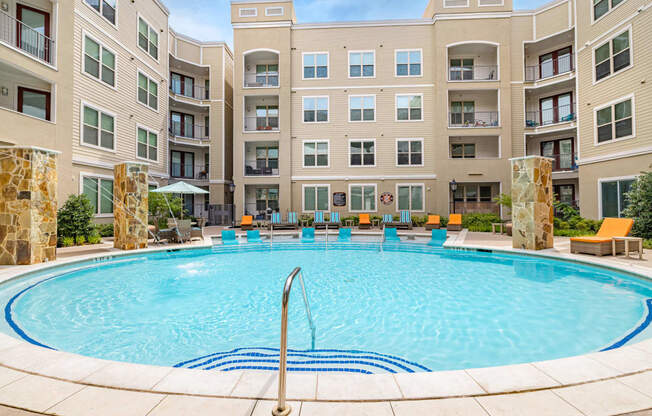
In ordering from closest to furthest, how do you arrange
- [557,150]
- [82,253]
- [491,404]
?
1. [491,404]
2. [82,253]
3. [557,150]

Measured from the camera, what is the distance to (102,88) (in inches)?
549

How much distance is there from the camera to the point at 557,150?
65.4ft

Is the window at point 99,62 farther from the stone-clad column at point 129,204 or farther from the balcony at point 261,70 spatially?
the balcony at point 261,70

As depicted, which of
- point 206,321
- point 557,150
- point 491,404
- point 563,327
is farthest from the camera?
point 557,150

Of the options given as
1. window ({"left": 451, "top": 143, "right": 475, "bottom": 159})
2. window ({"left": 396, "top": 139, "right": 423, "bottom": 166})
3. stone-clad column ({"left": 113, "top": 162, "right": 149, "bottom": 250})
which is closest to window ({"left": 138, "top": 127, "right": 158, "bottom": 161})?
stone-clad column ({"left": 113, "top": 162, "right": 149, "bottom": 250})

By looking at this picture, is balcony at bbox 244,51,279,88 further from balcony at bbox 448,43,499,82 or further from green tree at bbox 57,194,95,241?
green tree at bbox 57,194,95,241

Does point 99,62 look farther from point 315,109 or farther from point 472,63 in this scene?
point 472,63

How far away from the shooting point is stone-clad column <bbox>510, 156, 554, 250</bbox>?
9844mm

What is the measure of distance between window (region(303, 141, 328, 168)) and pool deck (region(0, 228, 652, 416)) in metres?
18.1

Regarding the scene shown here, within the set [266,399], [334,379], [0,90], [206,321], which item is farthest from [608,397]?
[0,90]

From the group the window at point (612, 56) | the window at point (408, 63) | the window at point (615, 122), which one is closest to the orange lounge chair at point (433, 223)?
the window at point (615, 122)

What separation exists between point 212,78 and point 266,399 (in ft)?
76.0

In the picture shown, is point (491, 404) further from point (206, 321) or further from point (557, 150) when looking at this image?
point (557, 150)

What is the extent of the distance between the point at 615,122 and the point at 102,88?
880 inches
